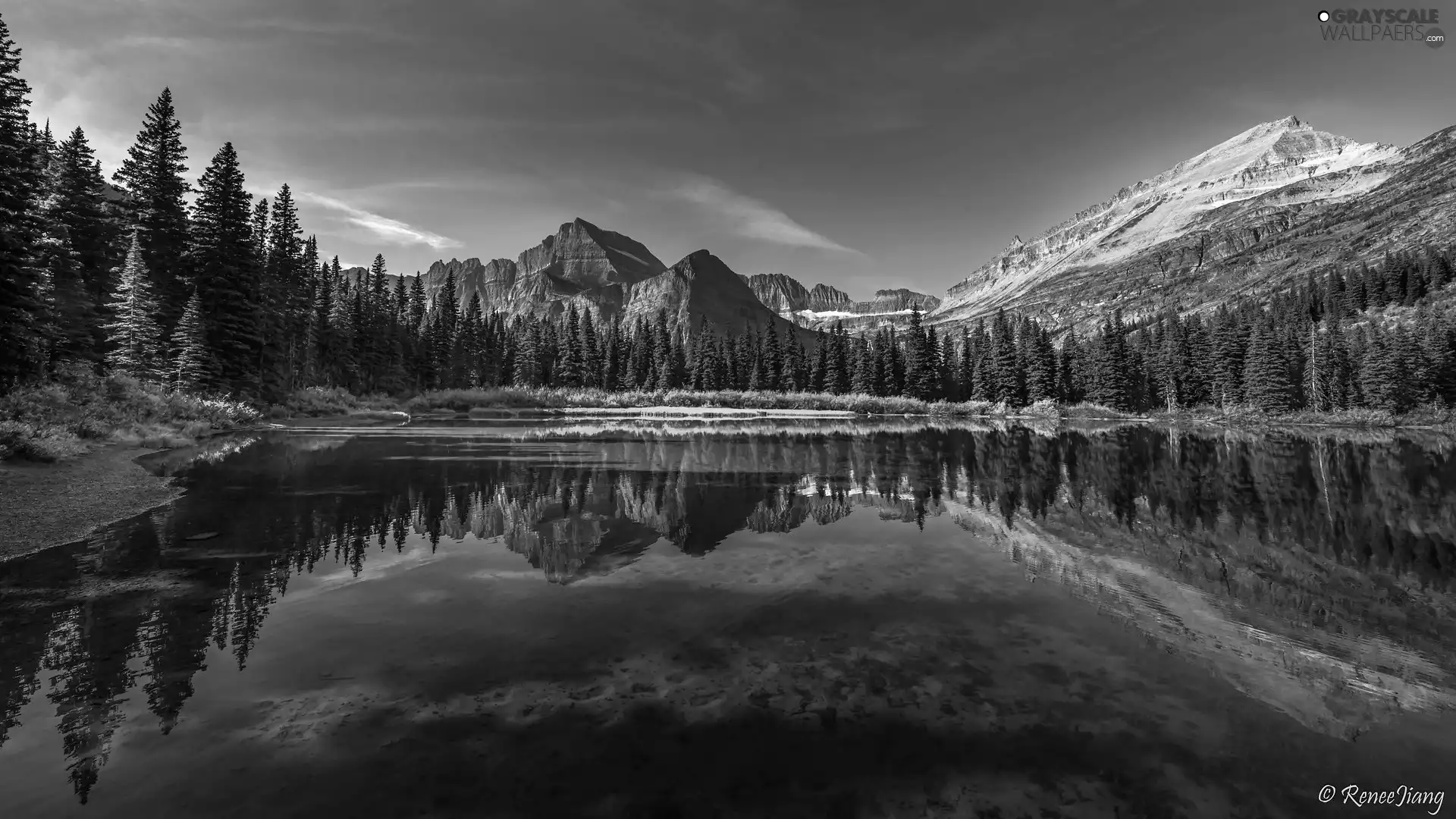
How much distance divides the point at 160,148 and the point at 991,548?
5919 centimetres

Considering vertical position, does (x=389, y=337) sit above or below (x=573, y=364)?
above

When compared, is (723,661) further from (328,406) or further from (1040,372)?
(1040,372)

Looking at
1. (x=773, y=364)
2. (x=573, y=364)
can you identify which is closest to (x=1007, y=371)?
(x=773, y=364)

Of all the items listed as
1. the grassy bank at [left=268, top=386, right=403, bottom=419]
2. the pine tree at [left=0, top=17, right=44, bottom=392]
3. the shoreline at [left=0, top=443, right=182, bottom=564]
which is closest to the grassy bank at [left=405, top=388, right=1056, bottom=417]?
the grassy bank at [left=268, top=386, right=403, bottom=419]

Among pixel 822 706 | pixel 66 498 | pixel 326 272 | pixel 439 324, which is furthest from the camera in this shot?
pixel 439 324

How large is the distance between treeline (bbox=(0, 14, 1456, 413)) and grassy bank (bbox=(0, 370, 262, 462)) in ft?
4.85

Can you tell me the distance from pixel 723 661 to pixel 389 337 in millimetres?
96323

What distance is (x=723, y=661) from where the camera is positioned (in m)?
5.81

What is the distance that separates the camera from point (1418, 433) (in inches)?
1774

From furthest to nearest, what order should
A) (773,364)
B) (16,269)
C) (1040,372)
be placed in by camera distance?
(773,364), (1040,372), (16,269)

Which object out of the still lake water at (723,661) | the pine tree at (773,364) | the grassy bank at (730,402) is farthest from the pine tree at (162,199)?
the pine tree at (773,364)

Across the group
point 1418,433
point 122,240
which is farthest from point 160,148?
point 1418,433

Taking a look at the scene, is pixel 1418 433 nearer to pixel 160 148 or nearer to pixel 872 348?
pixel 872 348
